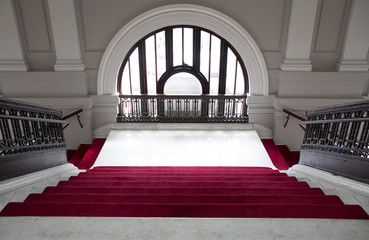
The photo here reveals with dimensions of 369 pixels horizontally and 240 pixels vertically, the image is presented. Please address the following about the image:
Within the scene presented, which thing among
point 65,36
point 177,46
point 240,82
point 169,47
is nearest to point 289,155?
point 240,82

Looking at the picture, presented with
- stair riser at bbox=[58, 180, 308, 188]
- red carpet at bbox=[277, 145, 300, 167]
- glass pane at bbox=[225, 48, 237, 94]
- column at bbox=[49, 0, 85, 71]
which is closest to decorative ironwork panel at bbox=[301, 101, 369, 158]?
stair riser at bbox=[58, 180, 308, 188]

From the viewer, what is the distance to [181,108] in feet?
23.7

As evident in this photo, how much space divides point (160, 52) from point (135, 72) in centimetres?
77

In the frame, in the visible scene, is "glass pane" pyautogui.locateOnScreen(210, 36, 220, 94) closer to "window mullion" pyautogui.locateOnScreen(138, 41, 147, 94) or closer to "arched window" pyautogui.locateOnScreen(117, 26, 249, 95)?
"arched window" pyautogui.locateOnScreen(117, 26, 249, 95)

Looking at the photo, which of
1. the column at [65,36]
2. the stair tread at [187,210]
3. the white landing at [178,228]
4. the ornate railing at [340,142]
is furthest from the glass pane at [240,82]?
the white landing at [178,228]

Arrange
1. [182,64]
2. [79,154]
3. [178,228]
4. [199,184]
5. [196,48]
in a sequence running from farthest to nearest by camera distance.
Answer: [182,64] < [196,48] < [79,154] < [199,184] < [178,228]

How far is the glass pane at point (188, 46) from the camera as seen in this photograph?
6.72 metres

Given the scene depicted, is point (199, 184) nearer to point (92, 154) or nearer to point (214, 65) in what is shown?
point (92, 154)

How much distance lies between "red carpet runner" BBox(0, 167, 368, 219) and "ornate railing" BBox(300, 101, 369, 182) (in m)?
0.58

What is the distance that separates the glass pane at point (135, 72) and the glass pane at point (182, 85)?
0.68m

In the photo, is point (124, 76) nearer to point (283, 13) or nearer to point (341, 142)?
point (283, 13)

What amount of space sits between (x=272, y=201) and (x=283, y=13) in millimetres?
4837

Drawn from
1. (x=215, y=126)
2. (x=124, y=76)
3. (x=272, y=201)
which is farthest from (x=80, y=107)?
(x=272, y=201)

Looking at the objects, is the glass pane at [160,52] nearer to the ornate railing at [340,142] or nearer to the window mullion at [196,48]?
the window mullion at [196,48]
